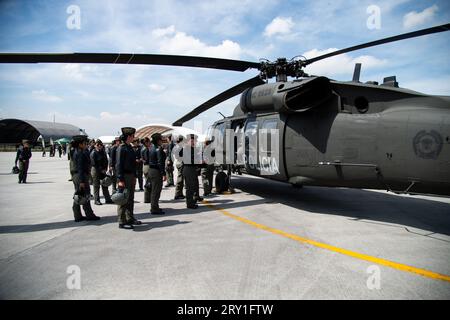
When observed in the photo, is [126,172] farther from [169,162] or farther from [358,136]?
[169,162]

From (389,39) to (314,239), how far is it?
420 cm

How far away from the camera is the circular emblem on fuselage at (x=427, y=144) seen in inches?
186

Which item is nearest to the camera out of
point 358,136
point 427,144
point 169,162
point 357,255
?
point 357,255

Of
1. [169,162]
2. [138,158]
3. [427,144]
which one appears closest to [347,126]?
[427,144]

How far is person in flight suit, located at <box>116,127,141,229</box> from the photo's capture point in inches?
209

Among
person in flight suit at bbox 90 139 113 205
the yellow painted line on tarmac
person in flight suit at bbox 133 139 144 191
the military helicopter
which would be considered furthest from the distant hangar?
the yellow painted line on tarmac

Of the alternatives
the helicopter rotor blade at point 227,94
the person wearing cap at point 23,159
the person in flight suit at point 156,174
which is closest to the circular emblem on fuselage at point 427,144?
the helicopter rotor blade at point 227,94

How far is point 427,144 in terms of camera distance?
15.8ft

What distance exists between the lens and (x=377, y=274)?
335 cm

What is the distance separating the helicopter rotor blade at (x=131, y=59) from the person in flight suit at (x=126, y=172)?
4.95 feet

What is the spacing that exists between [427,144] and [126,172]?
18.6 ft

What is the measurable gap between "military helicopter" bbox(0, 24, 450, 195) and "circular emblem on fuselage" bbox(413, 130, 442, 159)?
1 centimetres

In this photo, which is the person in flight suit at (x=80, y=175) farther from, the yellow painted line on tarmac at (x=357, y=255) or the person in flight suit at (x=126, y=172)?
the yellow painted line on tarmac at (x=357, y=255)
